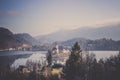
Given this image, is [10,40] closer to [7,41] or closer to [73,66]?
[7,41]

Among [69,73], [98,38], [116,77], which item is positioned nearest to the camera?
[116,77]

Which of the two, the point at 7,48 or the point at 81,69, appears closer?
the point at 81,69

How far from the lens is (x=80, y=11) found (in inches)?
378

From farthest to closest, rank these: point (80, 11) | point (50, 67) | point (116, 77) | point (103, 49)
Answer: point (103, 49) < point (50, 67) < point (80, 11) < point (116, 77)

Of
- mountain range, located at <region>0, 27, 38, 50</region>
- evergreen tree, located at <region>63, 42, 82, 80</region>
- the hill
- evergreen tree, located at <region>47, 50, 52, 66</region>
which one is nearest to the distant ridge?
mountain range, located at <region>0, 27, 38, 50</region>

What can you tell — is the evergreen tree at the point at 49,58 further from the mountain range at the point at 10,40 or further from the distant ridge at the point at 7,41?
the distant ridge at the point at 7,41

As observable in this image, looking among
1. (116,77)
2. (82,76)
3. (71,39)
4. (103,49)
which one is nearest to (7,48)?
(71,39)

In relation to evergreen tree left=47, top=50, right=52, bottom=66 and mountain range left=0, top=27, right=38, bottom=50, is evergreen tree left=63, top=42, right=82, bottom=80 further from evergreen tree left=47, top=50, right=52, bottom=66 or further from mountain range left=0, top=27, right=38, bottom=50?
mountain range left=0, top=27, right=38, bottom=50

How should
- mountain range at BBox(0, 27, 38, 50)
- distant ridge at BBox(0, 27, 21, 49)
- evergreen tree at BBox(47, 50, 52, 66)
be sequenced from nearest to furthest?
evergreen tree at BBox(47, 50, 52, 66)
mountain range at BBox(0, 27, 38, 50)
distant ridge at BBox(0, 27, 21, 49)

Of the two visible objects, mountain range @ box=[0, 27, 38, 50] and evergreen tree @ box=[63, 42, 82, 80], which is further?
mountain range @ box=[0, 27, 38, 50]

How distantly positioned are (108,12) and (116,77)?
310cm

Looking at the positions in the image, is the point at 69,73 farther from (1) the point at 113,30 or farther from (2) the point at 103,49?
(2) the point at 103,49

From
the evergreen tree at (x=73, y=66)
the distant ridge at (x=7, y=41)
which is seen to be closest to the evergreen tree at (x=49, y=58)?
the distant ridge at (x=7, y=41)

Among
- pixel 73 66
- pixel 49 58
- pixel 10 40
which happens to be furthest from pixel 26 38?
pixel 73 66
